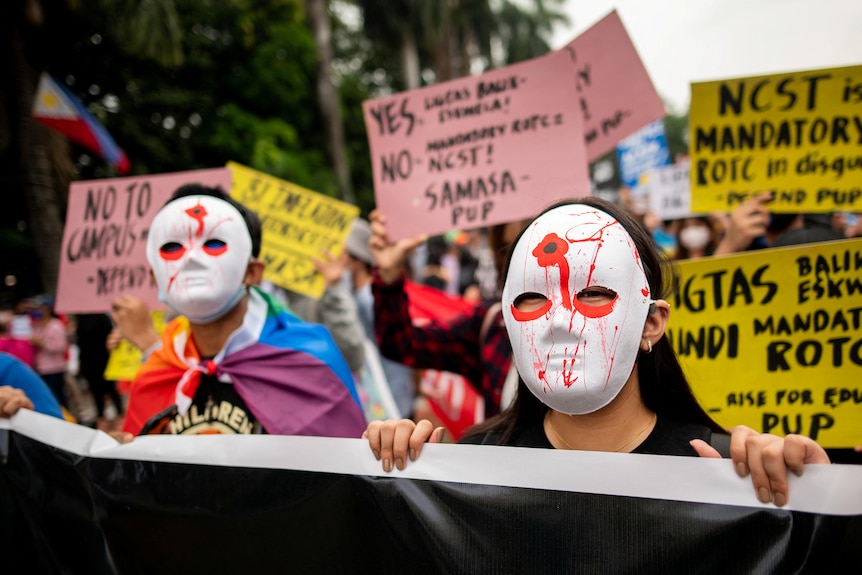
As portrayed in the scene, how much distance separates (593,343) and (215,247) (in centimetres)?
165

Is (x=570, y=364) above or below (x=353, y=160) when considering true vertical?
below

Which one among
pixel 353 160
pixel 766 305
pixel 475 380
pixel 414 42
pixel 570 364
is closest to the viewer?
pixel 570 364

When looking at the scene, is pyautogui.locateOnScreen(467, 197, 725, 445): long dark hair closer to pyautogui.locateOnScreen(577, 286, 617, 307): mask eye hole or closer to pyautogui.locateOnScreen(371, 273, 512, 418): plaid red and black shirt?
pyautogui.locateOnScreen(577, 286, 617, 307): mask eye hole

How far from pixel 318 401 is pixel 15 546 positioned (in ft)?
3.69

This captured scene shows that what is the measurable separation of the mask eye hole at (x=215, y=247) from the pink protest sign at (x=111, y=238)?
141 centimetres

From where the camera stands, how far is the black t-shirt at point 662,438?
1.83 m

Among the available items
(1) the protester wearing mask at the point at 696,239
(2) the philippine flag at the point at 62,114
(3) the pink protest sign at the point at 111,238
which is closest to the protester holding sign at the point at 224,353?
(3) the pink protest sign at the point at 111,238

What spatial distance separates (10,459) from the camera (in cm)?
240

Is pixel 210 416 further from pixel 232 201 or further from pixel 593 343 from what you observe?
pixel 593 343

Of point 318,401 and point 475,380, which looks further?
point 475,380

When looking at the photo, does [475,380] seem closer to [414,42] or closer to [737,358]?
[737,358]

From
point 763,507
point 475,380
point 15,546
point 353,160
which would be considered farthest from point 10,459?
point 353,160

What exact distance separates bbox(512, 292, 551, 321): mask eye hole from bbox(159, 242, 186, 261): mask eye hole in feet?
4.76

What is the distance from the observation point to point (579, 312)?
179cm
